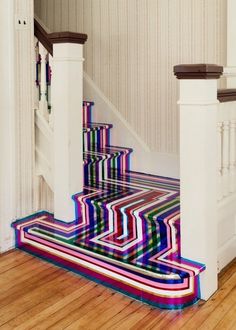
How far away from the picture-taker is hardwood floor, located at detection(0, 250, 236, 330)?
2.17 m

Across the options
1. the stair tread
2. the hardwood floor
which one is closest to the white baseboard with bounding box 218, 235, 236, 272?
the hardwood floor

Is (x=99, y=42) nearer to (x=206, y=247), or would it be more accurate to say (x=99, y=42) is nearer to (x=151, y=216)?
(x=151, y=216)

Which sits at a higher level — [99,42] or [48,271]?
[99,42]

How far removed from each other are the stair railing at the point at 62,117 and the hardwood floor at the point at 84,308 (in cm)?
63

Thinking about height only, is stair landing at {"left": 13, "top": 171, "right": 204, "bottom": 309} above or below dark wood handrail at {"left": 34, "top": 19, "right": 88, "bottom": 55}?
below

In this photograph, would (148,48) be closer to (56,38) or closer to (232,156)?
(56,38)

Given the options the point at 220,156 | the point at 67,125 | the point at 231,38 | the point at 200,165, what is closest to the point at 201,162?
the point at 200,165

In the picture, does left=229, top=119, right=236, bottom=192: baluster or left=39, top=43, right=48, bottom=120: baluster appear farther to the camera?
left=39, top=43, right=48, bottom=120: baluster

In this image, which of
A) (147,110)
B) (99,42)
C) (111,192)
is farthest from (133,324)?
(99,42)

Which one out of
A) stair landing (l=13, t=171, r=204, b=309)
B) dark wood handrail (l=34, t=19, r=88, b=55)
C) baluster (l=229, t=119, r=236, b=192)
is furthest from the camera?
dark wood handrail (l=34, t=19, r=88, b=55)

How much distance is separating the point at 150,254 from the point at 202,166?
620 millimetres

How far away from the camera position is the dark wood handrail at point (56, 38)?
296 centimetres

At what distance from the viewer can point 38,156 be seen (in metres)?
3.38

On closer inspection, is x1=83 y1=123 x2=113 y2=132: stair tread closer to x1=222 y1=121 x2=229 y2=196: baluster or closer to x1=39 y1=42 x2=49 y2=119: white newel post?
x1=39 y1=42 x2=49 y2=119: white newel post
